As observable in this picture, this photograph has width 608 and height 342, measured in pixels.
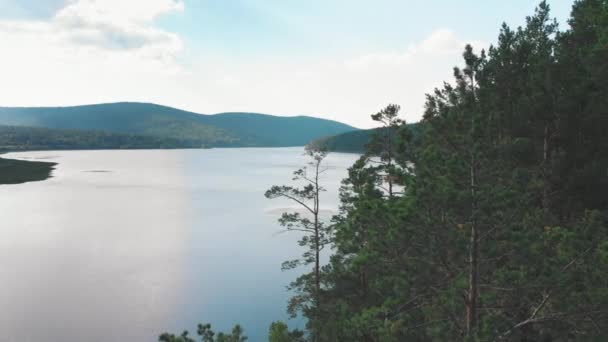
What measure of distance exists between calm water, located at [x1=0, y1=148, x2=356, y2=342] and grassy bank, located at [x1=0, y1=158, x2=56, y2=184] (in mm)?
36012

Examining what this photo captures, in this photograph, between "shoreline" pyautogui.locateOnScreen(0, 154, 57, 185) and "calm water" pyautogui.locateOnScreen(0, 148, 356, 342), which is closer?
"calm water" pyautogui.locateOnScreen(0, 148, 356, 342)

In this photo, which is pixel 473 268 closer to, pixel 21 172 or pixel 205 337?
pixel 205 337

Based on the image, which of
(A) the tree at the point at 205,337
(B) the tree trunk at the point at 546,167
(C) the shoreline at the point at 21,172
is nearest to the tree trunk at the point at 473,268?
(A) the tree at the point at 205,337

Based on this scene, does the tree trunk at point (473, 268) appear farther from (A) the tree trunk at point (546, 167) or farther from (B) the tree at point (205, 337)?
(A) the tree trunk at point (546, 167)

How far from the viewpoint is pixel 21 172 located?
13362cm

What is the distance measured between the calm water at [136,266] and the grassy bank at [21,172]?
1418 inches

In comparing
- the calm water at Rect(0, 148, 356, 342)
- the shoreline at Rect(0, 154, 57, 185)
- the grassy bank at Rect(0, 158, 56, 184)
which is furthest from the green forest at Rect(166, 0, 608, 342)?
the grassy bank at Rect(0, 158, 56, 184)

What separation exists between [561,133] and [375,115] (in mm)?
11506

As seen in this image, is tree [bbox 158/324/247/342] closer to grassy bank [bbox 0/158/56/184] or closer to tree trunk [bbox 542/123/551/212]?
tree trunk [bbox 542/123/551/212]

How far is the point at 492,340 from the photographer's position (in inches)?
436

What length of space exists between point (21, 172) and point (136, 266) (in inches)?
4529

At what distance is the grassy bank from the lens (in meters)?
119

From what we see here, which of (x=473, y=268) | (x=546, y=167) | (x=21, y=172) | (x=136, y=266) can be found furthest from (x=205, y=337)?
(x=21, y=172)

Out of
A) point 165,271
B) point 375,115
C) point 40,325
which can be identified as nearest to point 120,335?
point 40,325
